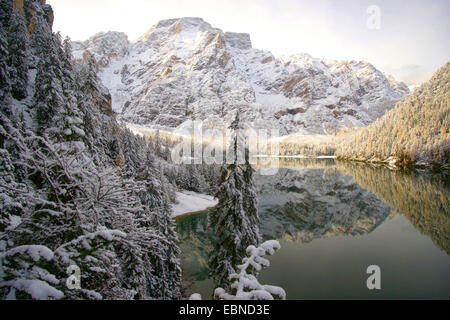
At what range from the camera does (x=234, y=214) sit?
12164 millimetres

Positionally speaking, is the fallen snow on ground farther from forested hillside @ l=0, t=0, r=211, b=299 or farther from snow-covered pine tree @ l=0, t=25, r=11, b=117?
snow-covered pine tree @ l=0, t=25, r=11, b=117

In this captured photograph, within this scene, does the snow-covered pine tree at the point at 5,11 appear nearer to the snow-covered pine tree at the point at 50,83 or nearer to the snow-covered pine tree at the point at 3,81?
the snow-covered pine tree at the point at 3,81

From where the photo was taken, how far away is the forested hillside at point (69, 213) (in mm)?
3334

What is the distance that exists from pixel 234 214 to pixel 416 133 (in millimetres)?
114964

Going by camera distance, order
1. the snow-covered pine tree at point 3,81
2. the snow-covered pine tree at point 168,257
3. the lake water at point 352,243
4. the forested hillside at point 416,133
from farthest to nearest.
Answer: the forested hillside at point 416,133
the snow-covered pine tree at point 3,81
the lake water at point 352,243
the snow-covered pine tree at point 168,257

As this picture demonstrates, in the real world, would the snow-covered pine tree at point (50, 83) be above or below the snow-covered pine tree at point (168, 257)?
above

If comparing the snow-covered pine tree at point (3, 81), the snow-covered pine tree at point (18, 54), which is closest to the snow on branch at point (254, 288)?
the snow-covered pine tree at point (3, 81)

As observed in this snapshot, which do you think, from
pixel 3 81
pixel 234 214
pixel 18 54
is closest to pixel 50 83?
pixel 3 81

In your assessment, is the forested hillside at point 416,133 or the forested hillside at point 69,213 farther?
the forested hillside at point 416,133

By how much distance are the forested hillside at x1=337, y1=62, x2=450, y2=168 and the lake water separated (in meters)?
38.2

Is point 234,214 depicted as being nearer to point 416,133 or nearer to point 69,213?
point 69,213

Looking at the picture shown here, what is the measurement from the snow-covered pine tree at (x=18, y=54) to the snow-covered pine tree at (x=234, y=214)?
33.4 meters
